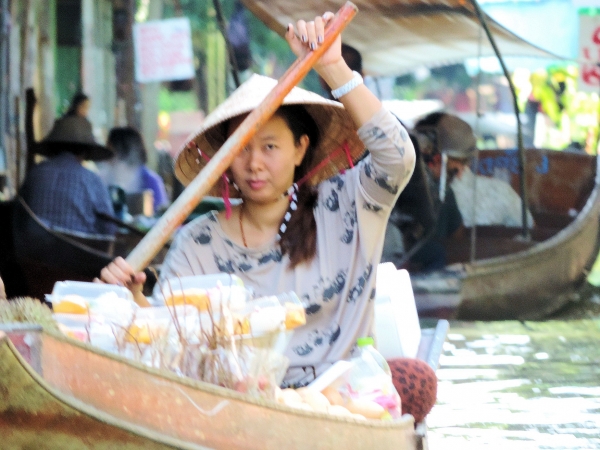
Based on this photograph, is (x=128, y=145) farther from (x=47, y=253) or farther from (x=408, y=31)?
(x=408, y=31)

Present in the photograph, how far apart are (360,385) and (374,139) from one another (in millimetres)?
571

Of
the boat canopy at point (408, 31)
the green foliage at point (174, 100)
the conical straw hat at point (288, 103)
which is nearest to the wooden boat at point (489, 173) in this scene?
the boat canopy at point (408, 31)

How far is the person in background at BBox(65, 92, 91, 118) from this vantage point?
679 centimetres

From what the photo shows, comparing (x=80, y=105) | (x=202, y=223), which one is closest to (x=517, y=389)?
(x=202, y=223)

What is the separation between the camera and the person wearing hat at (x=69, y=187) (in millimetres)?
6457

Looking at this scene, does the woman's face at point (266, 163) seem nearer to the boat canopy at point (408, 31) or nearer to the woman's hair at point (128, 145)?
the boat canopy at point (408, 31)

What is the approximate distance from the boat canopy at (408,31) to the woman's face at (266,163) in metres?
3.98

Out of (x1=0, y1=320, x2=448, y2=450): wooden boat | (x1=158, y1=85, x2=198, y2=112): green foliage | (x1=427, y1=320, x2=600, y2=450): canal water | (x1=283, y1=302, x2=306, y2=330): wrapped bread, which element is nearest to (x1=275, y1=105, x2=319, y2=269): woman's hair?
(x1=283, y1=302, x2=306, y2=330): wrapped bread

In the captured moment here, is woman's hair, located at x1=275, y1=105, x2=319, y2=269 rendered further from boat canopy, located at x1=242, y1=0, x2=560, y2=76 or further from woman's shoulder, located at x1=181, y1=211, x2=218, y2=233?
boat canopy, located at x1=242, y1=0, x2=560, y2=76

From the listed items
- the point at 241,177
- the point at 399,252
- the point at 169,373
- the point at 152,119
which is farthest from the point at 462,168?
the point at 169,373

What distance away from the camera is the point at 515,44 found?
657cm

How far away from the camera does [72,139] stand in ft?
21.3

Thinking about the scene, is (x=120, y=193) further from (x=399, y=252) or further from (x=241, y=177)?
(x=241, y=177)

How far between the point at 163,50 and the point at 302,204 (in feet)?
14.4
